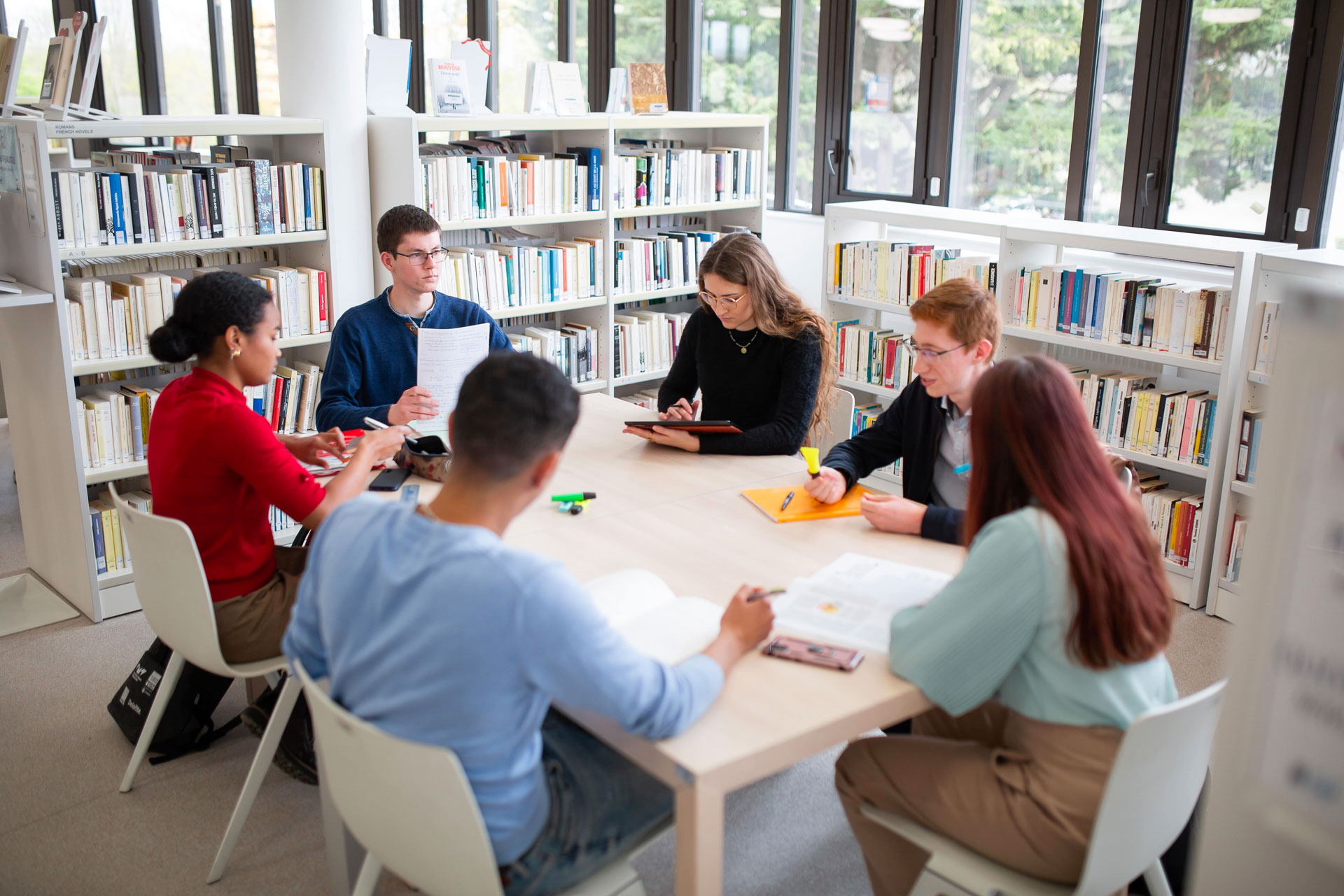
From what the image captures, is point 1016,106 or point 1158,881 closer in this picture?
point 1158,881

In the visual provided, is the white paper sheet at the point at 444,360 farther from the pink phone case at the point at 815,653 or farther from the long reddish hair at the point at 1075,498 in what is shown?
the long reddish hair at the point at 1075,498

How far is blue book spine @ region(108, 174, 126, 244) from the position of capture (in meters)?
3.40

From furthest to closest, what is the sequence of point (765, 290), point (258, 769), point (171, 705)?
point (765, 290), point (171, 705), point (258, 769)

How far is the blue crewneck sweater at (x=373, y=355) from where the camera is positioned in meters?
3.21

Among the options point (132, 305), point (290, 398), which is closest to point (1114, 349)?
point (290, 398)

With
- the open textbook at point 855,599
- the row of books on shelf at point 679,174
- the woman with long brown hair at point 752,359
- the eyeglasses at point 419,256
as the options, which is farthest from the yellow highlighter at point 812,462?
the row of books on shelf at point 679,174

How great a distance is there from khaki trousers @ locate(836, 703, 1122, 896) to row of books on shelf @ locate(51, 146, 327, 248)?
2824mm

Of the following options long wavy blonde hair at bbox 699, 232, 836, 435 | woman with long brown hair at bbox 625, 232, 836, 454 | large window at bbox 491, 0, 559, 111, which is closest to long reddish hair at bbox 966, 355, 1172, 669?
woman with long brown hair at bbox 625, 232, 836, 454

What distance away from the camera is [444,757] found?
1369 mm

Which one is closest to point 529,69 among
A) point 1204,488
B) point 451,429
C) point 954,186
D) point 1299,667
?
point 954,186

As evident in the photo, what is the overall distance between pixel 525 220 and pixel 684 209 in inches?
33.9

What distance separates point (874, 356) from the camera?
4797mm

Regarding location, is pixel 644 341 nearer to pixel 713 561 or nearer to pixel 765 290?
pixel 765 290

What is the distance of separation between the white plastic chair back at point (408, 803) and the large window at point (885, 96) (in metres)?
4.33
